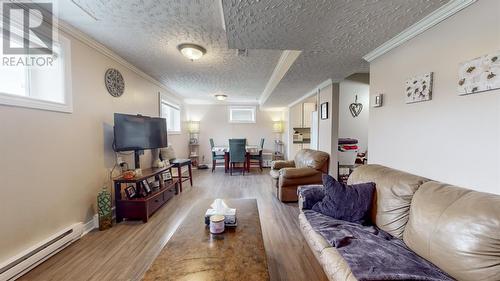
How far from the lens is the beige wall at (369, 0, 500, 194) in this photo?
4.07 ft

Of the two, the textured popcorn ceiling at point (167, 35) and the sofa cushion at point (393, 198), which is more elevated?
the textured popcorn ceiling at point (167, 35)

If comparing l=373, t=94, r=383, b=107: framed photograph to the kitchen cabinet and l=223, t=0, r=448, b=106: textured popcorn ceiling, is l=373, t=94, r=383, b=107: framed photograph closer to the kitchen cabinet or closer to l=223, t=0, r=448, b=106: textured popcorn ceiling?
l=223, t=0, r=448, b=106: textured popcorn ceiling

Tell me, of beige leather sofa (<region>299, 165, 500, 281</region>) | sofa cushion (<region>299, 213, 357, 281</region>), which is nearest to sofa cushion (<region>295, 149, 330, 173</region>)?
beige leather sofa (<region>299, 165, 500, 281</region>)

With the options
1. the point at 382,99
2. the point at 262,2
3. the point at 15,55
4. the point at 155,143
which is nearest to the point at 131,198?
the point at 155,143

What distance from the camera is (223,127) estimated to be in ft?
23.0

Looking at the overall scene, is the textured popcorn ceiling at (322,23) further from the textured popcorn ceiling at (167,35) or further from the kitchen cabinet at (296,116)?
the kitchen cabinet at (296,116)

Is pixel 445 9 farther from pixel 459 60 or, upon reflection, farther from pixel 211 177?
pixel 211 177

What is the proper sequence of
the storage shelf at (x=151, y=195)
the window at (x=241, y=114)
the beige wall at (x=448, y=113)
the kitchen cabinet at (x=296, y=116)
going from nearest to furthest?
the beige wall at (x=448, y=113), the storage shelf at (x=151, y=195), the kitchen cabinet at (x=296, y=116), the window at (x=241, y=114)

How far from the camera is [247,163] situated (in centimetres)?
596

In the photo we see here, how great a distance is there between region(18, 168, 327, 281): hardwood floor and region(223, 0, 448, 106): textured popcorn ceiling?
214cm

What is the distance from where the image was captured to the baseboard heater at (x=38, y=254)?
1.54 metres

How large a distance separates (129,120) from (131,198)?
114 cm

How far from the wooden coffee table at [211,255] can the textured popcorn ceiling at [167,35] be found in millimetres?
1924

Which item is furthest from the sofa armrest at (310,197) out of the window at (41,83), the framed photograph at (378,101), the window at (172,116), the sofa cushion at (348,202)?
the window at (172,116)
